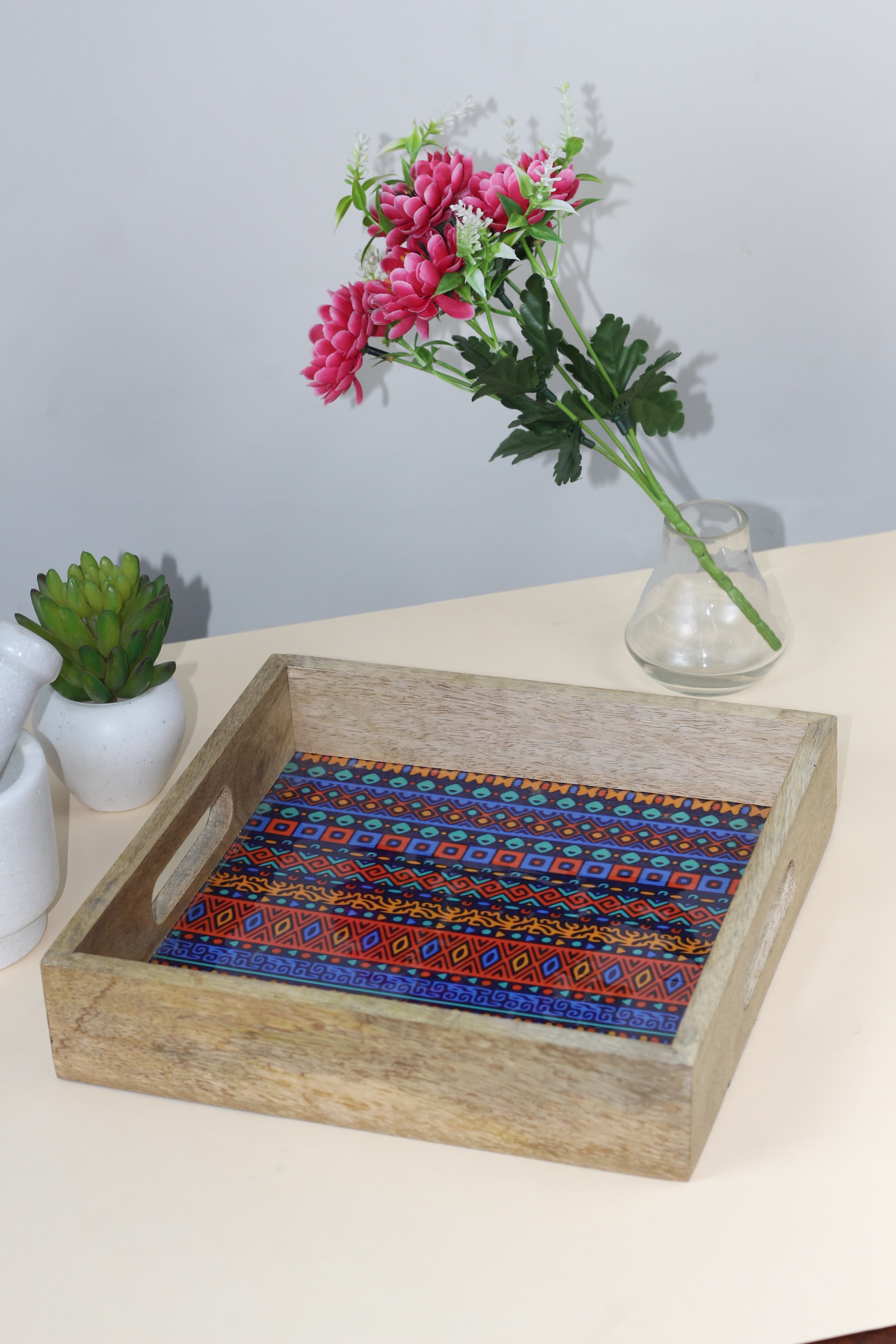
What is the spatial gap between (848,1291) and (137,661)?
64cm

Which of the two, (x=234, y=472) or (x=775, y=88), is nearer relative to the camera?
(x=775, y=88)

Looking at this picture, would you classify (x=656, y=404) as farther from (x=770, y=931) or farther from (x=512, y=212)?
(x=770, y=931)

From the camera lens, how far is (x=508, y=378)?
1068 millimetres

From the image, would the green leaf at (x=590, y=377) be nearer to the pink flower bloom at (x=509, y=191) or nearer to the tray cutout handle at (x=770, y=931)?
the pink flower bloom at (x=509, y=191)

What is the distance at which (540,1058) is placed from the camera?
774 millimetres

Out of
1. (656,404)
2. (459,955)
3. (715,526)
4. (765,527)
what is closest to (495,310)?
(656,404)

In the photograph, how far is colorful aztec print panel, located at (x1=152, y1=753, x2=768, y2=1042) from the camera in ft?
2.95

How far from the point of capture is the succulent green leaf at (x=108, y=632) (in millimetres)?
1049

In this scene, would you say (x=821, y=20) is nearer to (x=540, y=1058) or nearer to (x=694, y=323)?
(x=694, y=323)

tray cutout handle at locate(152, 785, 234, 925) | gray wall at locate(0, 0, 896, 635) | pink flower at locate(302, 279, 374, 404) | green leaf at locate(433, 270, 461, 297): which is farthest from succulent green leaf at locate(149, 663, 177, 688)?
gray wall at locate(0, 0, 896, 635)

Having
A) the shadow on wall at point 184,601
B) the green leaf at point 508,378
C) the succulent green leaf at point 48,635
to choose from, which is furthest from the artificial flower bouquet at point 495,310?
the shadow on wall at point 184,601

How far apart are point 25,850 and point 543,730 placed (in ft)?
1.26

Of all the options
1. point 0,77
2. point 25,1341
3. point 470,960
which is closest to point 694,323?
point 0,77

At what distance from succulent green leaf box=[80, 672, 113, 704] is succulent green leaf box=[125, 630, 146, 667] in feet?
0.09
